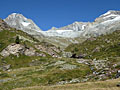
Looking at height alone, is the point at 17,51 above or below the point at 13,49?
below

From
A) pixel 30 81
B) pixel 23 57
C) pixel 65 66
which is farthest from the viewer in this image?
pixel 23 57

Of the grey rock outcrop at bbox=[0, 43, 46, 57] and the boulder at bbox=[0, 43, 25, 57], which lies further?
the grey rock outcrop at bbox=[0, 43, 46, 57]

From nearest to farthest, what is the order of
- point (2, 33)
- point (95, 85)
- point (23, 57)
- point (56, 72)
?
point (95, 85)
point (56, 72)
point (23, 57)
point (2, 33)

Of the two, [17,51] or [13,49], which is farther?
[17,51]

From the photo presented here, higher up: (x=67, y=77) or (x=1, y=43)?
(x=1, y=43)

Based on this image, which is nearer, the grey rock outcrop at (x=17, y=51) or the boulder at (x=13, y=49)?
the boulder at (x=13, y=49)

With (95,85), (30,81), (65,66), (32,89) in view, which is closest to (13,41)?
(65,66)

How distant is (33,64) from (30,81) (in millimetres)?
40516

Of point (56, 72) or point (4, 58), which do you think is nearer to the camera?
point (56, 72)

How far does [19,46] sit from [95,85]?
93.8 m

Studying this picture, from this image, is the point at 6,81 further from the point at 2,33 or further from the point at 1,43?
the point at 2,33

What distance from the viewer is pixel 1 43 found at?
13562 cm

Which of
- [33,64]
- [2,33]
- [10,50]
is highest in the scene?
[2,33]

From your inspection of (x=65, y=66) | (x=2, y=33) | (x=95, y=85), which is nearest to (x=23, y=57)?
(x=65, y=66)
